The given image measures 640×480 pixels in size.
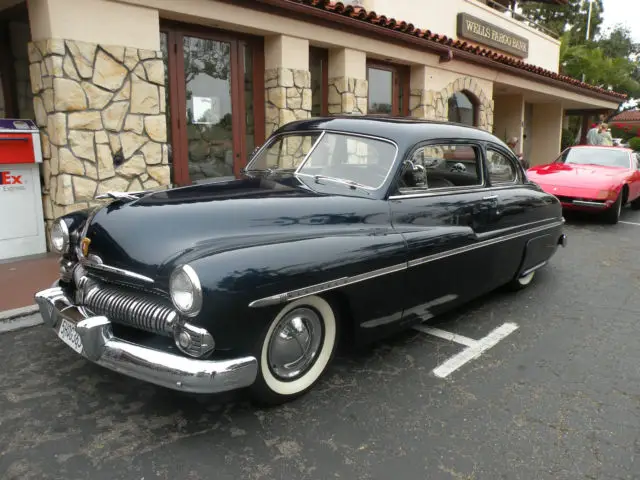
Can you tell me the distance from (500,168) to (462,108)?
8.01m

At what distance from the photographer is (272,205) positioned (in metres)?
2.98

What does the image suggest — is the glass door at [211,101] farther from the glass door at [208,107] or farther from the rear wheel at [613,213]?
the rear wheel at [613,213]

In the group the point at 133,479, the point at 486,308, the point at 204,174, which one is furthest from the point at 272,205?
the point at 204,174

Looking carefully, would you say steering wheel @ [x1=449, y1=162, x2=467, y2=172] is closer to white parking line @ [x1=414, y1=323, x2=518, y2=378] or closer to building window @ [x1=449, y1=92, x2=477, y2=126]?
white parking line @ [x1=414, y1=323, x2=518, y2=378]

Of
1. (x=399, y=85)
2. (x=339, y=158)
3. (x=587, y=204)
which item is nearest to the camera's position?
(x=339, y=158)

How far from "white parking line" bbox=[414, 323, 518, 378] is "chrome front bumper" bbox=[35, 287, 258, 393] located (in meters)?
1.42

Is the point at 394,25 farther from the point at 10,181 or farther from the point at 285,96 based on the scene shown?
the point at 10,181

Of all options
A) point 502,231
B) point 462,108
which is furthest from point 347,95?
point 502,231

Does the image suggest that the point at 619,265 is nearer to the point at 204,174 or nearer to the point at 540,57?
the point at 204,174

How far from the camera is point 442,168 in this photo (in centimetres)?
401

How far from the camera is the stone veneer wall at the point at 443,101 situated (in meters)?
10.1

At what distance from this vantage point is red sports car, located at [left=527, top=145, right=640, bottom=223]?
834cm

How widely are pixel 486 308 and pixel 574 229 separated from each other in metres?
4.67

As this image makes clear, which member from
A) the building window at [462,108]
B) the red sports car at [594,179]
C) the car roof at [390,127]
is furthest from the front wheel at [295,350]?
the building window at [462,108]
